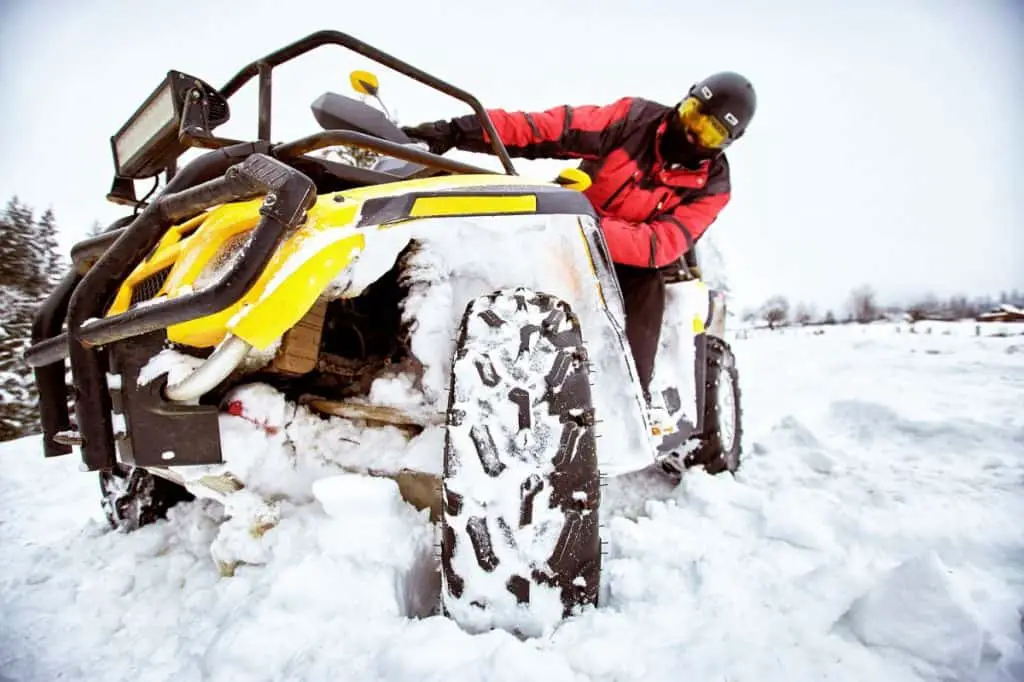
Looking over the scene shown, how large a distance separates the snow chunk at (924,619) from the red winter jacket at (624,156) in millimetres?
1463

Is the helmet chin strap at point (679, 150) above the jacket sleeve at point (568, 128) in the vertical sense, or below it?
below

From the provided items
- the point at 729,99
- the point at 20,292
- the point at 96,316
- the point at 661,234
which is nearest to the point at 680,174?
the point at 729,99

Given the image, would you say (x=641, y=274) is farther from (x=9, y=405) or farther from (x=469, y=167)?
(x=9, y=405)

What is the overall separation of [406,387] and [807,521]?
150 centimetres

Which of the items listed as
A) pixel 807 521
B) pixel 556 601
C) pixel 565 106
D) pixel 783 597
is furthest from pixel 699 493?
pixel 565 106

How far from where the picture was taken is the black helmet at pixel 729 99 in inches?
103

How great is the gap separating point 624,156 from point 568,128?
0.37m

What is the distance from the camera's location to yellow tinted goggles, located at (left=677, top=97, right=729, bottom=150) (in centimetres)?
257

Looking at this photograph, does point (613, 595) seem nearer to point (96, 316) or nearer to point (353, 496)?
point (353, 496)

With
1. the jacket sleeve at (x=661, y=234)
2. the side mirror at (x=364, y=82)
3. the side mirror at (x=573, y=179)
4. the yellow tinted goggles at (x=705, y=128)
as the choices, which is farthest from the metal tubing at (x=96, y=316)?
the yellow tinted goggles at (x=705, y=128)

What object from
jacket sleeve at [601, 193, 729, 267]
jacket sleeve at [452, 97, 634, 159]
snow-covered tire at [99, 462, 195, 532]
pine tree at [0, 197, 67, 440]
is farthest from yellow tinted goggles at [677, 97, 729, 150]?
pine tree at [0, 197, 67, 440]

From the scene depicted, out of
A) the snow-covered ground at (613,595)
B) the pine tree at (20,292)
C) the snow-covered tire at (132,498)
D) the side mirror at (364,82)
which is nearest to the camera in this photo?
the snow-covered ground at (613,595)

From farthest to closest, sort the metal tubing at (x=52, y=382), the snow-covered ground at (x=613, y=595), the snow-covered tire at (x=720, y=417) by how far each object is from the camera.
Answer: the snow-covered tire at (x=720, y=417)
the metal tubing at (x=52, y=382)
the snow-covered ground at (x=613, y=595)

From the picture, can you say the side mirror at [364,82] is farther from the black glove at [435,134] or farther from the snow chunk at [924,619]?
the snow chunk at [924,619]
